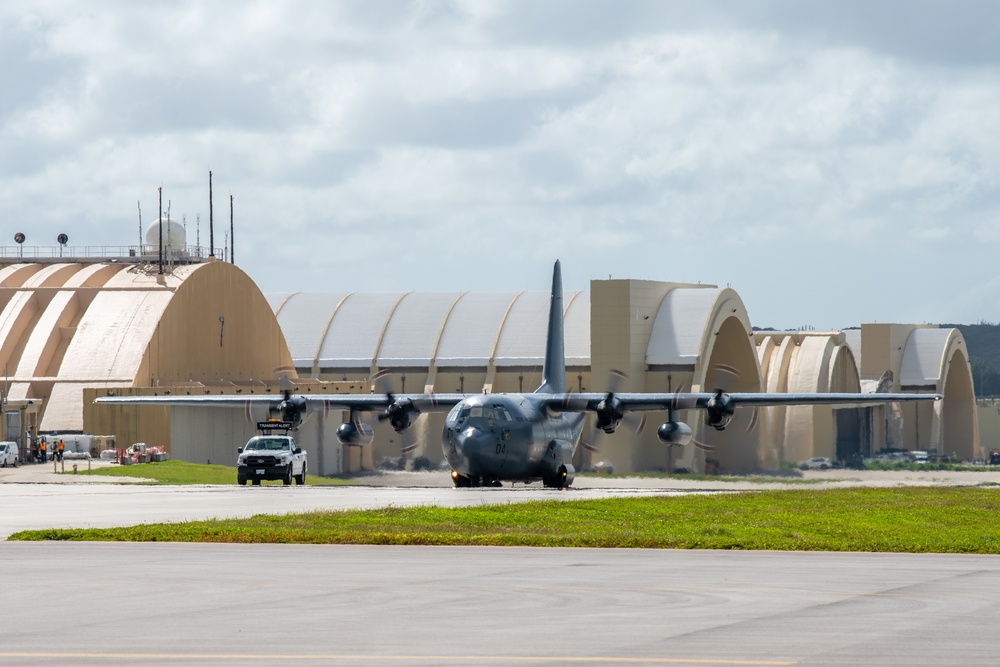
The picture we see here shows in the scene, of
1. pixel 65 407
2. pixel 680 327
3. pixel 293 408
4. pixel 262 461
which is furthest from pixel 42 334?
pixel 680 327

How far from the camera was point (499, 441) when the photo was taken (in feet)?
152

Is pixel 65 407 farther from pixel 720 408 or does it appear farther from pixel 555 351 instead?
pixel 720 408

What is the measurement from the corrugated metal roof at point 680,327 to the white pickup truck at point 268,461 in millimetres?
28080

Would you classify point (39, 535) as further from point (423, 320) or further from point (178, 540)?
point (423, 320)

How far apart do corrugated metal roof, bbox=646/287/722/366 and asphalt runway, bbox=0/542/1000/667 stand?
54.4 m

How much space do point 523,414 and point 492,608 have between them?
109 ft

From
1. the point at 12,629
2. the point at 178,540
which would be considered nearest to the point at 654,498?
the point at 178,540

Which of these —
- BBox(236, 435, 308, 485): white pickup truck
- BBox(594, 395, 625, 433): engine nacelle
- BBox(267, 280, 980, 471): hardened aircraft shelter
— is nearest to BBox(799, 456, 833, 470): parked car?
BBox(267, 280, 980, 471): hardened aircraft shelter

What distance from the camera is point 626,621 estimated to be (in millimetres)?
13531

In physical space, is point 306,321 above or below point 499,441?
above

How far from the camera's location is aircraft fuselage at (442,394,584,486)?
46125 mm

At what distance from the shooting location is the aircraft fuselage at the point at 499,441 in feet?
151

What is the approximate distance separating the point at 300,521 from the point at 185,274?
188 feet

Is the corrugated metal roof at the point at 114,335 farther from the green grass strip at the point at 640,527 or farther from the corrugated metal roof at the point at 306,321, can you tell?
the green grass strip at the point at 640,527
